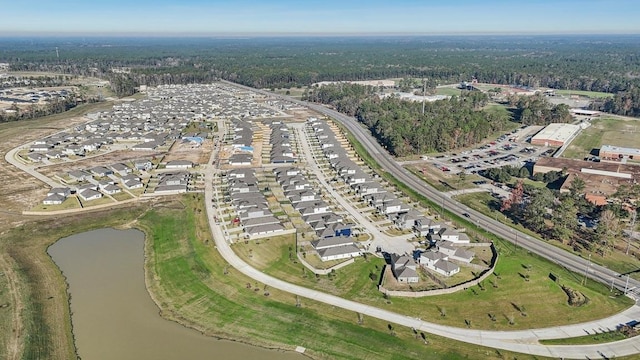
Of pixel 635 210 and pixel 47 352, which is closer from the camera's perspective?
pixel 47 352

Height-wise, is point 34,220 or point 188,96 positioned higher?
point 188,96

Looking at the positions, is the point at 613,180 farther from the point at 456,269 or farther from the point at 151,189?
the point at 151,189

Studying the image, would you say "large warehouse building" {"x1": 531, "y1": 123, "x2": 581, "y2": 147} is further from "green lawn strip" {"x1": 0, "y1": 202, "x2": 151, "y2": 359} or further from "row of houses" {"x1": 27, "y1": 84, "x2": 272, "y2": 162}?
"green lawn strip" {"x1": 0, "y1": 202, "x2": 151, "y2": 359}

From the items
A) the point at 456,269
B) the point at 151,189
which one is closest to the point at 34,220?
the point at 151,189

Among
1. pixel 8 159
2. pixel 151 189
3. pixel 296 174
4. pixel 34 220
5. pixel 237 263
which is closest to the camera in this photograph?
pixel 237 263

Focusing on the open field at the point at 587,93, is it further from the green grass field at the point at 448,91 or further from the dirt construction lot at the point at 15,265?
the dirt construction lot at the point at 15,265

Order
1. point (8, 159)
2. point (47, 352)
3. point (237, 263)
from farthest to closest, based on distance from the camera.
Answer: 1. point (8, 159)
2. point (237, 263)
3. point (47, 352)

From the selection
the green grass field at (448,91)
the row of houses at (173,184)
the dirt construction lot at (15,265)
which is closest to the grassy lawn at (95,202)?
the row of houses at (173,184)
